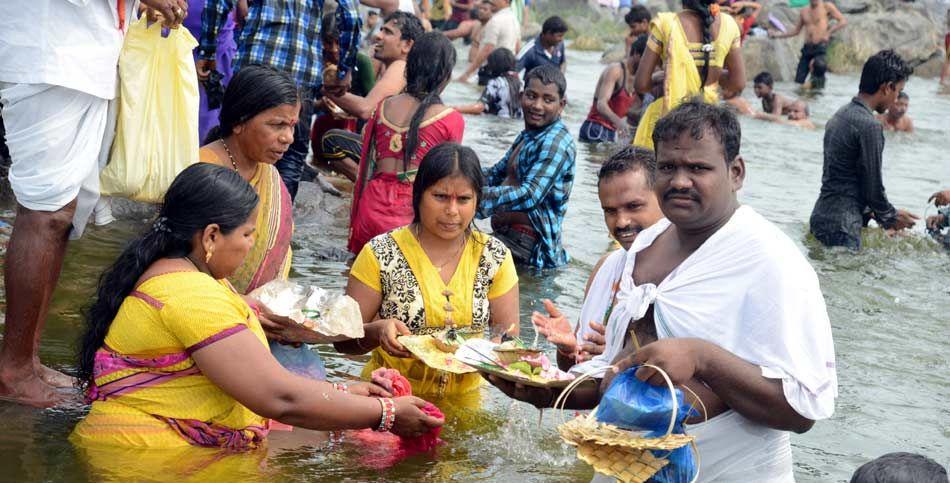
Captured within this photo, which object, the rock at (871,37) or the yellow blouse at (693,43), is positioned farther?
the rock at (871,37)

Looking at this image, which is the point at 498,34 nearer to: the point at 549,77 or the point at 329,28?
the point at 329,28

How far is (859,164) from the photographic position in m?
8.95

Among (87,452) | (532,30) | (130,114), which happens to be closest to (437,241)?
(130,114)

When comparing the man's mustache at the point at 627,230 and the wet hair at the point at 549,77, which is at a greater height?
the wet hair at the point at 549,77

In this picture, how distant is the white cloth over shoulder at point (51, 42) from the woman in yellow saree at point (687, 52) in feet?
14.0

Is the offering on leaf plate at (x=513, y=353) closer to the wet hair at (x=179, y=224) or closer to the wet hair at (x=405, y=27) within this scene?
the wet hair at (x=179, y=224)

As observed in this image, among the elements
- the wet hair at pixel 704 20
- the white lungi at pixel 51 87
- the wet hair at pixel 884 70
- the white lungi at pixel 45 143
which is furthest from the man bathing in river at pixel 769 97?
the white lungi at pixel 45 143

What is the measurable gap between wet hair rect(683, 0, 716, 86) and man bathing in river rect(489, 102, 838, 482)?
493 cm

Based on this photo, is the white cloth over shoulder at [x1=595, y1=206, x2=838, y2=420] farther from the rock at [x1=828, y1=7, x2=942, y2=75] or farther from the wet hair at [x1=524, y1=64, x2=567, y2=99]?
the rock at [x1=828, y1=7, x2=942, y2=75]

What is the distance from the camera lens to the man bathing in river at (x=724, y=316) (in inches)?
118

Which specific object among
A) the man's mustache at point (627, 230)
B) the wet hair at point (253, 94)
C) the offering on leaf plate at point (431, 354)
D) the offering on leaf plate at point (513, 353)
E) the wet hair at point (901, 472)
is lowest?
the offering on leaf plate at point (431, 354)

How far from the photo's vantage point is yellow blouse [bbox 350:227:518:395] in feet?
16.0

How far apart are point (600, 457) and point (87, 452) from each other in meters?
1.88

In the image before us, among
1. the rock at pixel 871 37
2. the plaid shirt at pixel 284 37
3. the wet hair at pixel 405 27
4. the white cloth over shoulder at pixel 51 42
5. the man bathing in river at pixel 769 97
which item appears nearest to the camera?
the white cloth over shoulder at pixel 51 42
